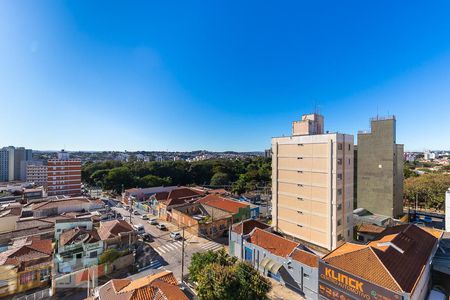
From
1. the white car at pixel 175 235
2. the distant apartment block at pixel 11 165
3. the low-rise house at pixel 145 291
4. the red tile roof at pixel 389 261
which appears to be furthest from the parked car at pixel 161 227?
the distant apartment block at pixel 11 165

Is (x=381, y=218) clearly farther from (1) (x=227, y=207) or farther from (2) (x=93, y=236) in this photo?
(2) (x=93, y=236)

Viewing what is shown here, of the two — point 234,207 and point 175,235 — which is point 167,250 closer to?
point 175,235

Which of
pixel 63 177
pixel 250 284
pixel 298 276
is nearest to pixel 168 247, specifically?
pixel 250 284

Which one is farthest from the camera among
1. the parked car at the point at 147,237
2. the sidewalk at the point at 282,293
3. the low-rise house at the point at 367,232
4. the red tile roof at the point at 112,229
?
the parked car at the point at 147,237

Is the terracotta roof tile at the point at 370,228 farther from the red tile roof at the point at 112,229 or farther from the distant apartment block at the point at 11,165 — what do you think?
the distant apartment block at the point at 11,165

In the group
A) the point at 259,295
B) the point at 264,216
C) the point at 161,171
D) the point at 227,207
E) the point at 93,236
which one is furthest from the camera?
the point at 161,171

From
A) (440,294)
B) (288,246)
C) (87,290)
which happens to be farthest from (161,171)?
(440,294)
